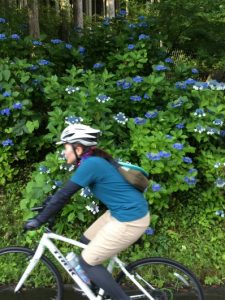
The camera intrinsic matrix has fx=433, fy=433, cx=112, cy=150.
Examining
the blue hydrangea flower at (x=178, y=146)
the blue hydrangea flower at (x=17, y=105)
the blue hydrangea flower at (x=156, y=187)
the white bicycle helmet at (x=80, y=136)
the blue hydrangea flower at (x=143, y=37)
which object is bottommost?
the blue hydrangea flower at (x=156, y=187)

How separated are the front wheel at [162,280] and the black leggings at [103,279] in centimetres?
26

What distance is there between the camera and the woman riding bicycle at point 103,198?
2896 millimetres

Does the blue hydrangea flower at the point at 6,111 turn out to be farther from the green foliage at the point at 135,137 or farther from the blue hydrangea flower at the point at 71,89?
the blue hydrangea flower at the point at 71,89

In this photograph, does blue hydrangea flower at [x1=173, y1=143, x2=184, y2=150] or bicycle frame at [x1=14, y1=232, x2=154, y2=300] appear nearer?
bicycle frame at [x1=14, y1=232, x2=154, y2=300]

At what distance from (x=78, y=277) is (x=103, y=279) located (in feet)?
0.91

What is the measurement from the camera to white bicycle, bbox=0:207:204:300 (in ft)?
10.7

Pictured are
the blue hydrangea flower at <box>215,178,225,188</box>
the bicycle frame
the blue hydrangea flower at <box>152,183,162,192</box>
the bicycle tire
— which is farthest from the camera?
the blue hydrangea flower at <box>215,178,225,188</box>

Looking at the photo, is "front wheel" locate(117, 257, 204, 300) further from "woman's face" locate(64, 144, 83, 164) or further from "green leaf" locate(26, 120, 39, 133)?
"green leaf" locate(26, 120, 39, 133)

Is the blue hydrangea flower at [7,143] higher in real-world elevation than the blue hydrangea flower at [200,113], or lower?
lower

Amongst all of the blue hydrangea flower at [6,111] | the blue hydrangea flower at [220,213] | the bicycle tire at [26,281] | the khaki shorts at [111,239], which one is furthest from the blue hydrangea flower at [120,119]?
the khaki shorts at [111,239]

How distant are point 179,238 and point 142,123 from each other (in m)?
1.32

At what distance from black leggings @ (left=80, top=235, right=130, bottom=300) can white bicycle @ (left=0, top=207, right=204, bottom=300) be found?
15 centimetres

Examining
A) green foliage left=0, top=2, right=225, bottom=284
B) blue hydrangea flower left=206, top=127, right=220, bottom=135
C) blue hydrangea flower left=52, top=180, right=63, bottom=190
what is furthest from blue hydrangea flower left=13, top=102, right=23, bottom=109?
blue hydrangea flower left=206, top=127, right=220, bottom=135

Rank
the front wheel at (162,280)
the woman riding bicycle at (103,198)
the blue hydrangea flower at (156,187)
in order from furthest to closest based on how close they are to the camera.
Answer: the blue hydrangea flower at (156,187) → the front wheel at (162,280) → the woman riding bicycle at (103,198)
